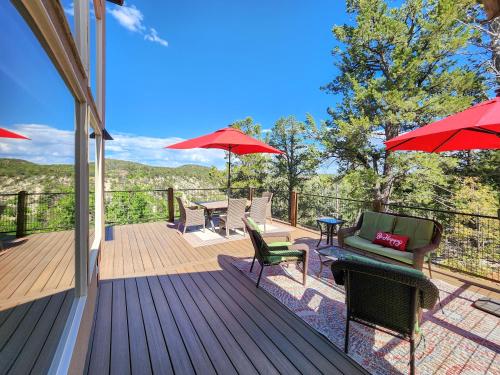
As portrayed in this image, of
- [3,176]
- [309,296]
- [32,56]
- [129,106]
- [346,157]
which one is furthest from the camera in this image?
[129,106]

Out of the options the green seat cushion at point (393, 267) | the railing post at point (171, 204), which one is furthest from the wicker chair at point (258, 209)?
the green seat cushion at point (393, 267)

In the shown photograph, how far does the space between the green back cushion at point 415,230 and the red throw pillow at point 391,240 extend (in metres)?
0.11

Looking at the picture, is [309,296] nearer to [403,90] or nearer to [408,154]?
[408,154]

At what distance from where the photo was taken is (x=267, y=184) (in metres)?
18.7

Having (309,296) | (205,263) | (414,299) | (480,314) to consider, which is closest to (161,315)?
(205,263)

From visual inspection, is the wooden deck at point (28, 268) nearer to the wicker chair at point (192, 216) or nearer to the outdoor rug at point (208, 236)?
the outdoor rug at point (208, 236)

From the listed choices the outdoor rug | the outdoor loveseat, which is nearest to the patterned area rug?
the outdoor loveseat

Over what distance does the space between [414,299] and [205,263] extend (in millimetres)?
3111

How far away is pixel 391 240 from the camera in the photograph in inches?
152

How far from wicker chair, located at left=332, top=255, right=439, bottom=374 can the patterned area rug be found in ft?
0.82

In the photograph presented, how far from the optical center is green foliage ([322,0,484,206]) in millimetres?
10117

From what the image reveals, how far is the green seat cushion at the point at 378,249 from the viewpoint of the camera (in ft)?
11.4

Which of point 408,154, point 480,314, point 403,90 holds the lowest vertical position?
point 480,314

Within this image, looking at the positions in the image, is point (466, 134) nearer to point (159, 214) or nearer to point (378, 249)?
point (378, 249)
